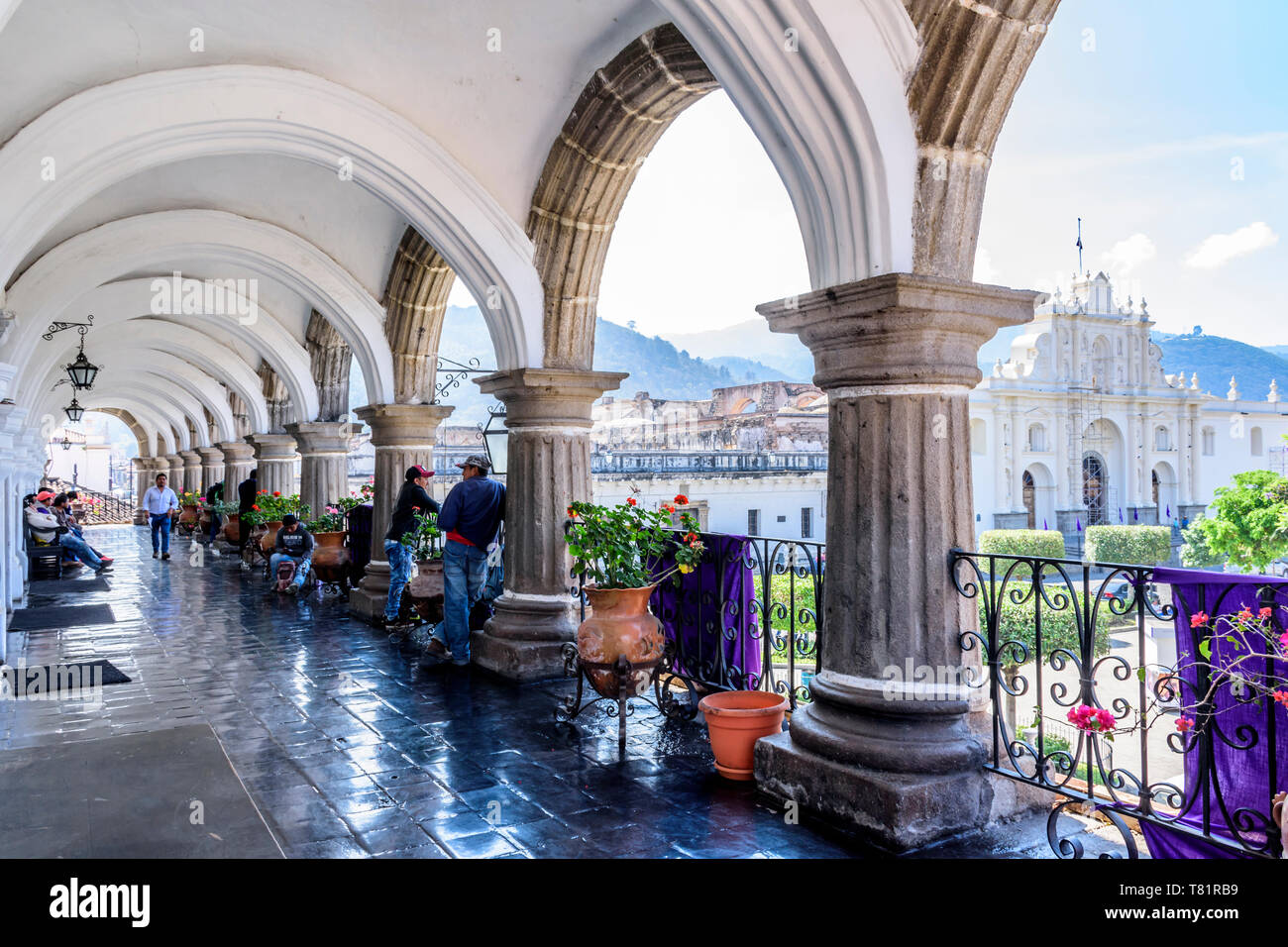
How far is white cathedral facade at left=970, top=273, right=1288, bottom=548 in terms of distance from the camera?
3594 cm

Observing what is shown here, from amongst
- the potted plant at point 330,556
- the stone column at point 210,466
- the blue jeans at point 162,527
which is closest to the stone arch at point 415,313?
the potted plant at point 330,556

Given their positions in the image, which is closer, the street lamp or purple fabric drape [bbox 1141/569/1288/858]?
purple fabric drape [bbox 1141/569/1288/858]

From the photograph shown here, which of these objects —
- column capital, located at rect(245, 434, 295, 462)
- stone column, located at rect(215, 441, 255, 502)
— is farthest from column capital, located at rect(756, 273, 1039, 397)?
stone column, located at rect(215, 441, 255, 502)

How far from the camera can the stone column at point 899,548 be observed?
2893 mm

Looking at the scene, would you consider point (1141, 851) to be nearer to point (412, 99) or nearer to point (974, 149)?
point (974, 149)

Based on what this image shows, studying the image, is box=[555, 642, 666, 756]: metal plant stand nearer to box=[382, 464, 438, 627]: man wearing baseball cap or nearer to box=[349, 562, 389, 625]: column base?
box=[382, 464, 438, 627]: man wearing baseball cap

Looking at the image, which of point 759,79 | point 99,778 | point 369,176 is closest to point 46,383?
point 369,176

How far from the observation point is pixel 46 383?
1229 cm

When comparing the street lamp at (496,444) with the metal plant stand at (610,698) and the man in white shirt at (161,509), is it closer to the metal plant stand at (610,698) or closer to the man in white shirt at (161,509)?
the metal plant stand at (610,698)

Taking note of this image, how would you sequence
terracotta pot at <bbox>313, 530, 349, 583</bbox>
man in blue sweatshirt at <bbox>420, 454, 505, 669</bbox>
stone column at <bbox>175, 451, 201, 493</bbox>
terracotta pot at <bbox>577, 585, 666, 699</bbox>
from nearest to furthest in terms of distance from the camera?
terracotta pot at <bbox>577, 585, 666, 699</bbox>, man in blue sweatshirt at <bbox>420, 454, 505, 669</bbox>, terracotta pot at <bbox>313, 530, 349, 583</bbox>, stone column at <bbox>175, 451, 201, 493</bbox>

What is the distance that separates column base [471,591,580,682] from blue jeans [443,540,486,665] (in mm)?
108

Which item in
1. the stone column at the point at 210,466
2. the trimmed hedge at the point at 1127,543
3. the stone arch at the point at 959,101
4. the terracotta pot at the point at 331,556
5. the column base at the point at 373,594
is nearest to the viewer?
the stone arch at the point at 959,101

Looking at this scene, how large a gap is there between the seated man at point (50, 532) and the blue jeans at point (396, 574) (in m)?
4.96

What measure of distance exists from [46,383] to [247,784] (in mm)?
11302
